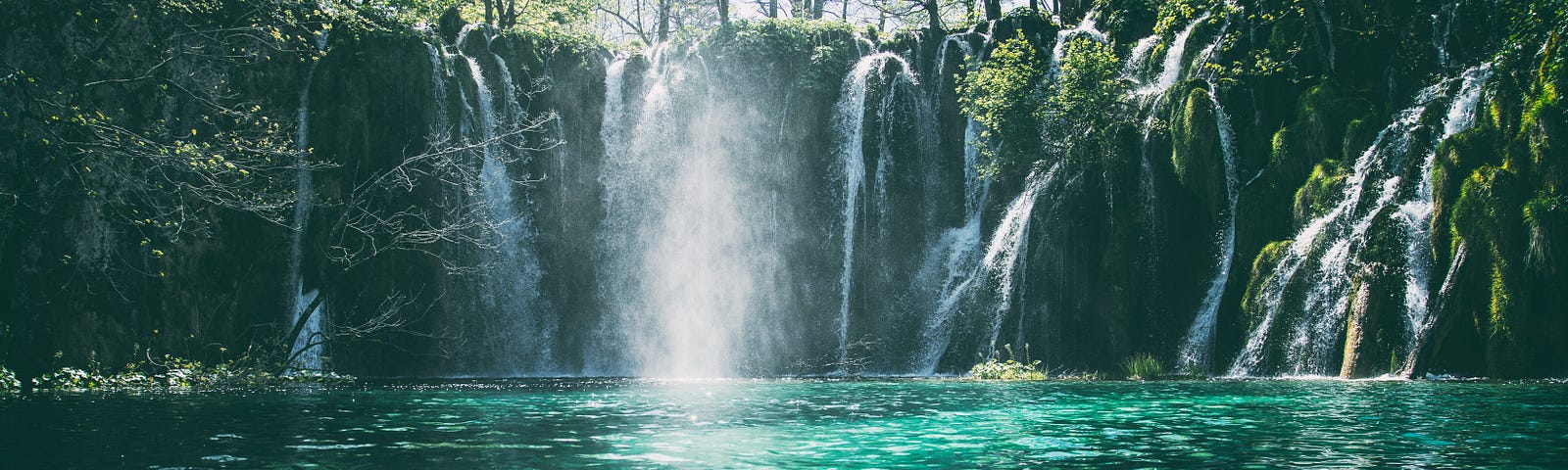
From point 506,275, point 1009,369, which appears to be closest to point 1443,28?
point 1009,369

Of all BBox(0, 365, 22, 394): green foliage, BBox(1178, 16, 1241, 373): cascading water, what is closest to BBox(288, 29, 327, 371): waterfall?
BBox(0, 365, 22, 394): green foliage

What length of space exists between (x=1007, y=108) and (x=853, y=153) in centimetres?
461

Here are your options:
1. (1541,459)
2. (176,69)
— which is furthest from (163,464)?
(176,69)

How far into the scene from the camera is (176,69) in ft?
70.0

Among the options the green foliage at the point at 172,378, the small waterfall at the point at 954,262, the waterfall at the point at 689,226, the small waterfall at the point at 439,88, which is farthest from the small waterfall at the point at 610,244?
the green foliage at the point at 172,378

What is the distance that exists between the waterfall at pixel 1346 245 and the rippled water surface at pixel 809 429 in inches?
149

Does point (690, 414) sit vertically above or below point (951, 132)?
below

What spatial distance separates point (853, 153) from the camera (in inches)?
1158

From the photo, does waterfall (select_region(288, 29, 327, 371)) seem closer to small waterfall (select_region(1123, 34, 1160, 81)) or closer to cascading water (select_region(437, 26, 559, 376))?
cascading water (select_region(437, 26, 559, 376))

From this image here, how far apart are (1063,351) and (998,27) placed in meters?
10.5

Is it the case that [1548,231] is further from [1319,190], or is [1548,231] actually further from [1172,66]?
[1172,66]

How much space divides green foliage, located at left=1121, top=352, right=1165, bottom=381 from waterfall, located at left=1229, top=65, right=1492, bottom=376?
4.73 feet

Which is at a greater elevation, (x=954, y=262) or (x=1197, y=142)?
(x=1197, y=142)

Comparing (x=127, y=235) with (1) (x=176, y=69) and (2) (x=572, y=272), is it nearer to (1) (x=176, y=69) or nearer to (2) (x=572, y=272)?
(1) (x=176, y=69)
